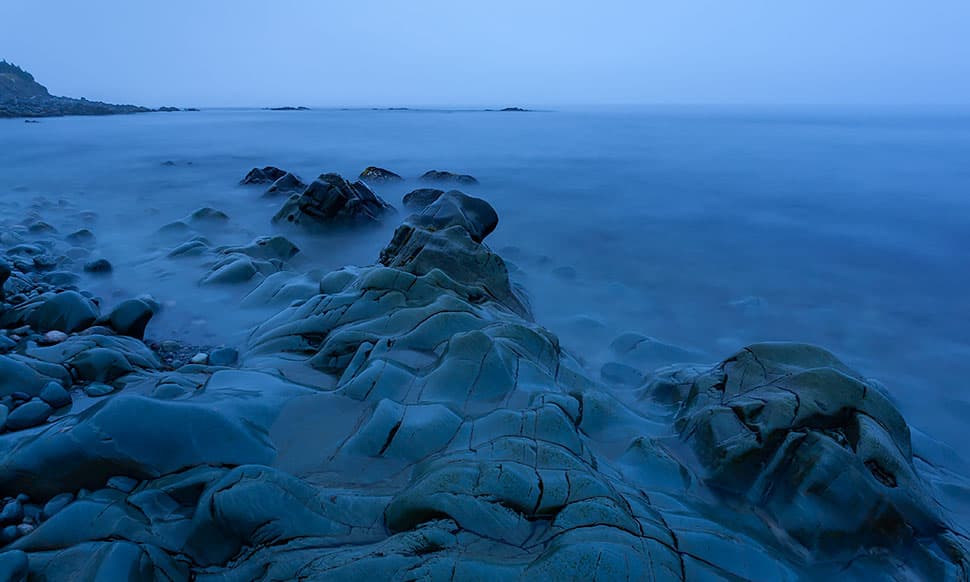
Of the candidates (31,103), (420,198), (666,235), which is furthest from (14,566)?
(31,103)

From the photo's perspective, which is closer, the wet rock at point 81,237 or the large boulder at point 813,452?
the large boulder at point 813,452

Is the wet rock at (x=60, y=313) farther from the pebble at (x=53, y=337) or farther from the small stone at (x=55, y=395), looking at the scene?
the small stone at (x=55, y=395)

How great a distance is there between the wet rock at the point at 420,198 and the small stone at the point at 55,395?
25.8 feet

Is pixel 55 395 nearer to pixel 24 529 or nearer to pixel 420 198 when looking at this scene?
pixel 24 529

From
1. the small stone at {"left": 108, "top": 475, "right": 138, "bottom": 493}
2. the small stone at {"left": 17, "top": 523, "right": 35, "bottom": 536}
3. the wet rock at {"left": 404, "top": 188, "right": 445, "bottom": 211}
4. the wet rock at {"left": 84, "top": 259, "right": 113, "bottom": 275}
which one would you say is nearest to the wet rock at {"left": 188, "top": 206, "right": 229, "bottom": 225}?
the wet rock at {"left": 84, "top": 259, "right": 113, "bottom": 275}

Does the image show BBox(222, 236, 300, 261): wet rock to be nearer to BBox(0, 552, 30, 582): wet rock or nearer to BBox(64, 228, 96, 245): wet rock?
BBox(64, 228, 96, 245): wet rock

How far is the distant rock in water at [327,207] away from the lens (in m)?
8.69

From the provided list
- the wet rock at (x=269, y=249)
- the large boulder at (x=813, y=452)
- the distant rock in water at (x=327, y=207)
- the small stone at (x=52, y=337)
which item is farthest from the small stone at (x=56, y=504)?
the distant rock in water at (x=327, y=207)

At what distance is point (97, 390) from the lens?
325cm

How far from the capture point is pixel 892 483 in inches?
104

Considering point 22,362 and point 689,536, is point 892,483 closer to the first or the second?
point 689,536

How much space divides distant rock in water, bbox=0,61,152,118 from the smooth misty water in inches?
830

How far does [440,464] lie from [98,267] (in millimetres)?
5948

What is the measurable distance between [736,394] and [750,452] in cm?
57
